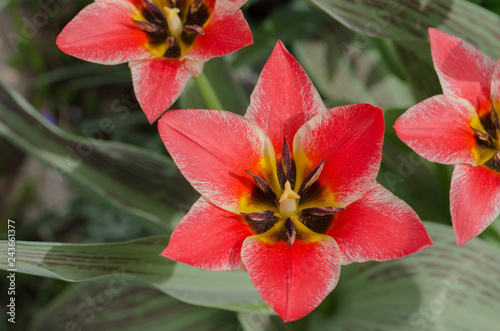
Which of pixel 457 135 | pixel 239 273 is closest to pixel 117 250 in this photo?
pixel 239 273

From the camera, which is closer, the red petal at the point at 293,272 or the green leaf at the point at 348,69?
the red petal at the point at 293,272

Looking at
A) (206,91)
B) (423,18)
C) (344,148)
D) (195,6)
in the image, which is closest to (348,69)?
(423,18)

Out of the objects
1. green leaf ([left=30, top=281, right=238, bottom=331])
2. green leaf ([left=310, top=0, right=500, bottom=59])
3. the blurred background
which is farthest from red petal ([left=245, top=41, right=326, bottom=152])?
green leaf ([left=30, top=281, right=238, bottom=331])

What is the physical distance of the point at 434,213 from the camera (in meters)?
1.34

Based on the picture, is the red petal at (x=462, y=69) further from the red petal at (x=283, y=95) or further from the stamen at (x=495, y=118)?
the red petal at (x=283, y=95)

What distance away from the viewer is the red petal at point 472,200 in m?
0.78

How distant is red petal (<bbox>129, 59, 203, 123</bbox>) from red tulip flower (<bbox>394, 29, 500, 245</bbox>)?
342mm

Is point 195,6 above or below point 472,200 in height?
above

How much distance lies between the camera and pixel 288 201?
0.84 metres

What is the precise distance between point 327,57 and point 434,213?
61cm

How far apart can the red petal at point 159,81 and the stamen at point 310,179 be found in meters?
0.24

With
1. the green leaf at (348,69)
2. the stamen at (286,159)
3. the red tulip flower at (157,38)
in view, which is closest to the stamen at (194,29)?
the red tulip flower at (157,38)

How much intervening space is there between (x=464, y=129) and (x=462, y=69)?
0.33ft

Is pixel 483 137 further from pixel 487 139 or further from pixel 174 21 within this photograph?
pixel 174 21
